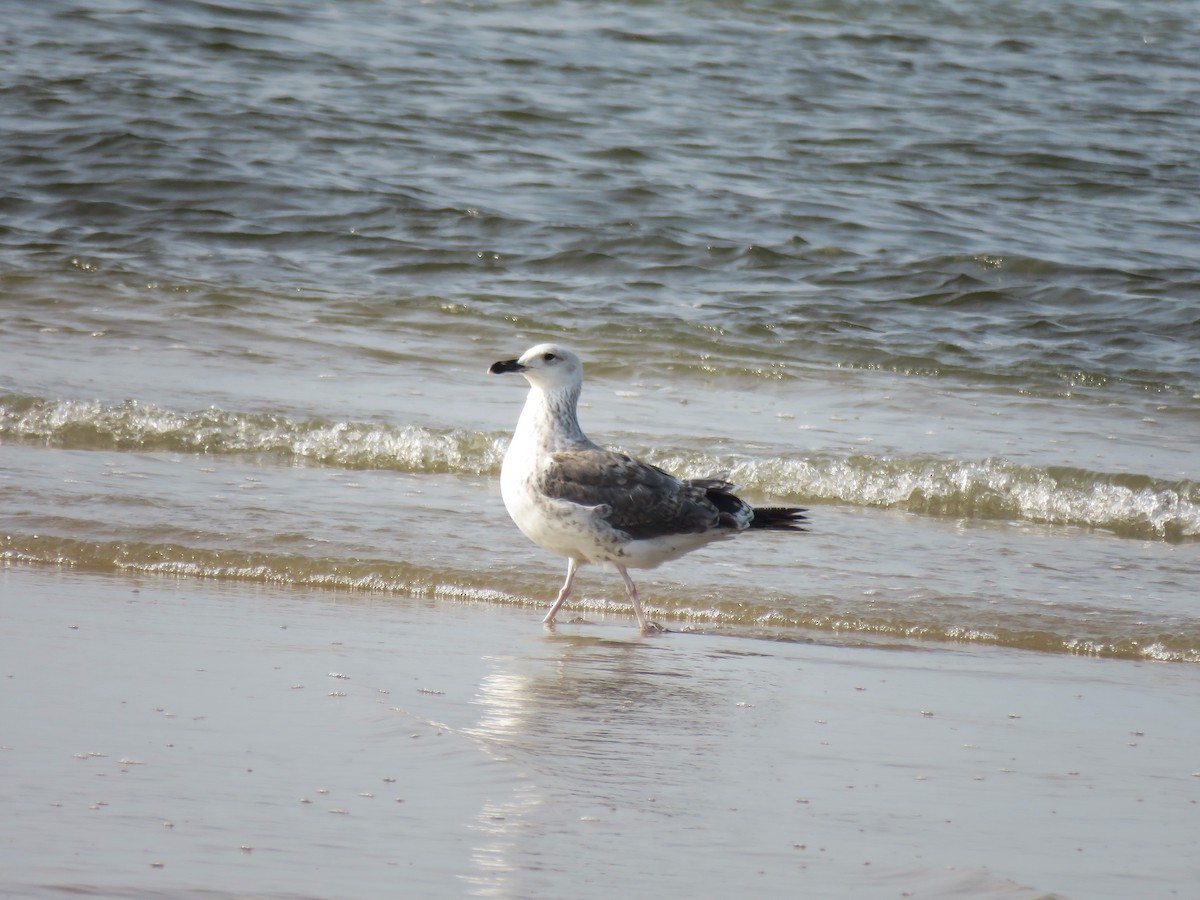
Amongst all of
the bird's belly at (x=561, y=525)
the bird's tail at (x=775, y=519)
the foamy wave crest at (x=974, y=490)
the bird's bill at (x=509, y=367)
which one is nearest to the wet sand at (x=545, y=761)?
the bird's belly at (x=561, y=525)

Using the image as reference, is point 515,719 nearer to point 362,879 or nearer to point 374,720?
point 374,720

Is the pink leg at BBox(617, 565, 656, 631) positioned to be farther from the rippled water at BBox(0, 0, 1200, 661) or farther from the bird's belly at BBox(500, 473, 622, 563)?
the rippled water at BBox(0, 0, 1200, 661)

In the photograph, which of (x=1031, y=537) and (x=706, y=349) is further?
(x=706, y=349)

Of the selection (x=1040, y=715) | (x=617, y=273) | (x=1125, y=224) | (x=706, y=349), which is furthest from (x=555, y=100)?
(x=1040, y=715)

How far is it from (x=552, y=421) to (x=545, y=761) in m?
2.38

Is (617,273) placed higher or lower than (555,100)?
lower

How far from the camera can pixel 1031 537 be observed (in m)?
7.29

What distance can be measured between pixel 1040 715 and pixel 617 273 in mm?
7723

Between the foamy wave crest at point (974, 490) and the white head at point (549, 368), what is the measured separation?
1.66 metres

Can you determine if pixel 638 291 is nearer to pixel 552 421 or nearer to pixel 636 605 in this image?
pixel 552 421

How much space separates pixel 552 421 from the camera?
6.08 meters

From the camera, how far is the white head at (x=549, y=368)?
20.1 ft

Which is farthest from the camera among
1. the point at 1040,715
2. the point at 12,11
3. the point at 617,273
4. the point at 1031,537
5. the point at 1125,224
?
the point at 12,11

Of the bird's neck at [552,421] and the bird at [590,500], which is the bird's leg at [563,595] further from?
the bird's neck at [552,421]
